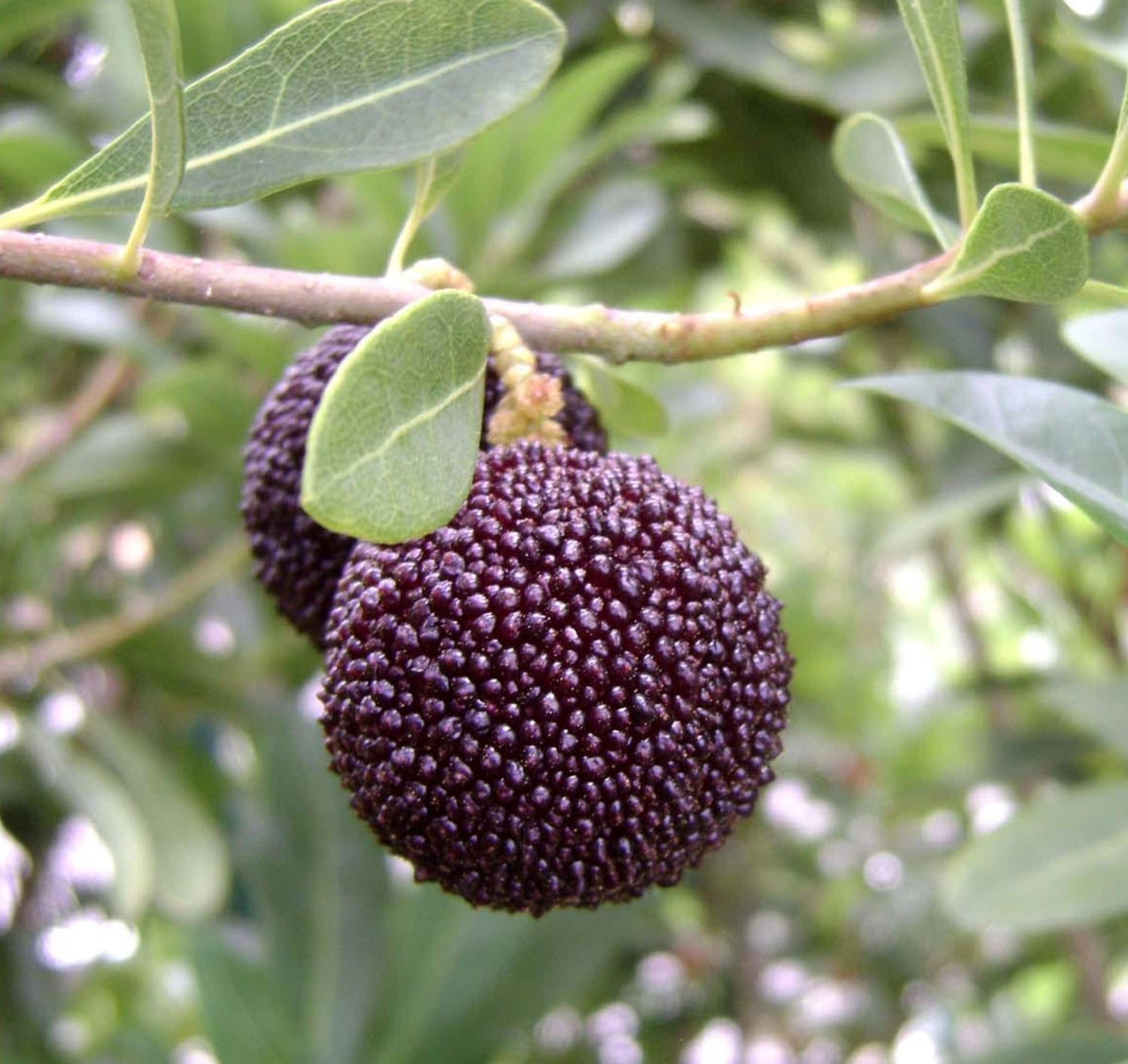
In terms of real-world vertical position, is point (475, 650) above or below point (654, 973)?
above

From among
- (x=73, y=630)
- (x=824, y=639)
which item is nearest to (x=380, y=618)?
(x=73, y=630)

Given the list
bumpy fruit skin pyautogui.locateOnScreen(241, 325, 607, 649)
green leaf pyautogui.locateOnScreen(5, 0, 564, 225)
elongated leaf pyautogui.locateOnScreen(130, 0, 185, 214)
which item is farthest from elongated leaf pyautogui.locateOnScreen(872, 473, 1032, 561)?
elongated leaf pyautogui.locateOnScreen(130, 0, 185, 214)

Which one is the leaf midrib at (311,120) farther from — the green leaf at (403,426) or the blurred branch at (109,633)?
the blurred branch at (109,633)

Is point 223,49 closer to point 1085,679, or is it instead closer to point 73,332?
point 73,332

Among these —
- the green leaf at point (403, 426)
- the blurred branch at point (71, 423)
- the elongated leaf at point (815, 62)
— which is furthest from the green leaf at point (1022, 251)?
the blurred branch at point (71, 423)

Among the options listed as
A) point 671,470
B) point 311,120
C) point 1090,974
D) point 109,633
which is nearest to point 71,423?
point 109,633

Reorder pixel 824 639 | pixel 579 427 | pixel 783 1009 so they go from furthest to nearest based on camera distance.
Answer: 1. pixel 783 1009
2. pixel 824 639
3. pixel 579 427
